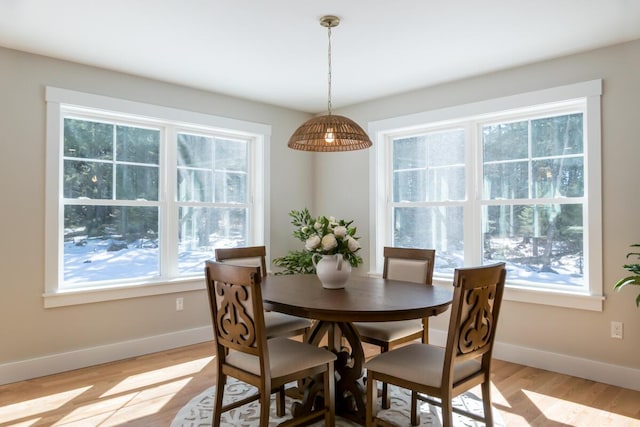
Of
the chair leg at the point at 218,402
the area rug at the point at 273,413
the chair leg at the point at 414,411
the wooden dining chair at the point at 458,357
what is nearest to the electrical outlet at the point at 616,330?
the area rug at the point at 273,413

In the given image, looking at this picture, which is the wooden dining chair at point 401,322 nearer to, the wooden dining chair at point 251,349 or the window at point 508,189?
the wooden dining chair at point 251,349

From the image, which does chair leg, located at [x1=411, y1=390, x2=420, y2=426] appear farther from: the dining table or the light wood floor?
the light wood floor

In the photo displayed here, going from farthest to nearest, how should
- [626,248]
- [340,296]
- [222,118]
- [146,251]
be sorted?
[222,118] → [146,251] → [626,248] → [340,296]

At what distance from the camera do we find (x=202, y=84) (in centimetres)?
418

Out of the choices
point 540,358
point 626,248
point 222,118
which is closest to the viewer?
point 626,248

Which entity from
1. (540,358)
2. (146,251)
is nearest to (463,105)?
(540,358)

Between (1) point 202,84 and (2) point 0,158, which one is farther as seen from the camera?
(1) point 202,84

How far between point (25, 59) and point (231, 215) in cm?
224

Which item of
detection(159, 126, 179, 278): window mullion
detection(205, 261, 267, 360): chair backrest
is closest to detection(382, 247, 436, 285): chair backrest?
detection(205, 261, 267, 360): chair backrest

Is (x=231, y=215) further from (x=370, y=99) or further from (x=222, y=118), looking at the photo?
(x=370, y=99)

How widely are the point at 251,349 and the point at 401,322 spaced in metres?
1.20

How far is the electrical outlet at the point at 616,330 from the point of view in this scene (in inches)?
125

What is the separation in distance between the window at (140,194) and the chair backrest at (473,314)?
291 centimetres

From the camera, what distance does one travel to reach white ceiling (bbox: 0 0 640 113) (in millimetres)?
2645
